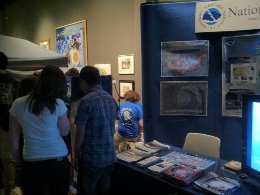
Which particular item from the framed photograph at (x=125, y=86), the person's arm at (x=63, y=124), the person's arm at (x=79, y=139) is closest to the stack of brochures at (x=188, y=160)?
the person's arm at (x=79, y=139)

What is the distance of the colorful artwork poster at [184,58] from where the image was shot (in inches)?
94.0

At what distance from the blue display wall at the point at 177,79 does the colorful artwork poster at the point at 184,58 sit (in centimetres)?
4

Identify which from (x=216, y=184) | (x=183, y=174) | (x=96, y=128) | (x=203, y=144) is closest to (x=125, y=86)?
(x=203, y=144)

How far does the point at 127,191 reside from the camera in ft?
6.00

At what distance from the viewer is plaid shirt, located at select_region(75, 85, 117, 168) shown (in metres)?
1.88

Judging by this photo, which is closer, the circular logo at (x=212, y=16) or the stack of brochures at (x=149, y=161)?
the stack of brochures at (x=149, y=161)

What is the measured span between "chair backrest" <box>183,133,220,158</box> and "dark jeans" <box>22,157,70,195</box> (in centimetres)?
107

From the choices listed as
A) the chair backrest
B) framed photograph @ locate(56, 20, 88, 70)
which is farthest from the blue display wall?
framed photograph @ locate(56, 20, 88, 70)

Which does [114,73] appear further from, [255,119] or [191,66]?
[255,119]

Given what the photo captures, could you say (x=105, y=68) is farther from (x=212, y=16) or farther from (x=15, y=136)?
(x=15, y=136)

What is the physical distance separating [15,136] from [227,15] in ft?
5.96

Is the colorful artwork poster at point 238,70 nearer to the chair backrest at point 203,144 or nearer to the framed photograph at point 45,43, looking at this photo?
the chair backrest at point 203,144

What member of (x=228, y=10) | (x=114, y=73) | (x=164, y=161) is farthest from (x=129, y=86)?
(x=164, y=161)

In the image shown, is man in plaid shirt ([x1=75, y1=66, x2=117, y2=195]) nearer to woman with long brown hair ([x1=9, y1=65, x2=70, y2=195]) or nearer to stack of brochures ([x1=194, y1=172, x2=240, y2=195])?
woman with long brown hair ([x1=9, y1=65, x2=70, y2=195])
